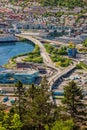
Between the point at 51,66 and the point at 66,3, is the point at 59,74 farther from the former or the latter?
the point at 66,3

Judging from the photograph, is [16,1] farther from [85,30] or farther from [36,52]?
[36,52]

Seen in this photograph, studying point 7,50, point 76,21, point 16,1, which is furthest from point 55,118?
point 16,1

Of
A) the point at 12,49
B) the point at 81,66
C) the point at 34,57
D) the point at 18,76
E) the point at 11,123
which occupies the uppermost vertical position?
the point at 11,123

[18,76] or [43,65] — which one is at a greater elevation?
[18,76]

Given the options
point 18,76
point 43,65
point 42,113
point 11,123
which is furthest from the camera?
point 43,65

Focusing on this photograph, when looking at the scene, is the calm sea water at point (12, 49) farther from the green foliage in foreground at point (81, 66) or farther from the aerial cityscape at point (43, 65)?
the green foliage in foreground at point (81, 66)

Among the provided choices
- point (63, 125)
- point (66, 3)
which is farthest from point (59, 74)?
point (66, 3)

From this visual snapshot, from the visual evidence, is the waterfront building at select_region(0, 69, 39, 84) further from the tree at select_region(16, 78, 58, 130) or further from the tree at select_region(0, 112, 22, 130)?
the tree at select_region(0, 112, 22, 130)

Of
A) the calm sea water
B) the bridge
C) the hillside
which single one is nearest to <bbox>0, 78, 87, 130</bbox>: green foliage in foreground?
the bridge
